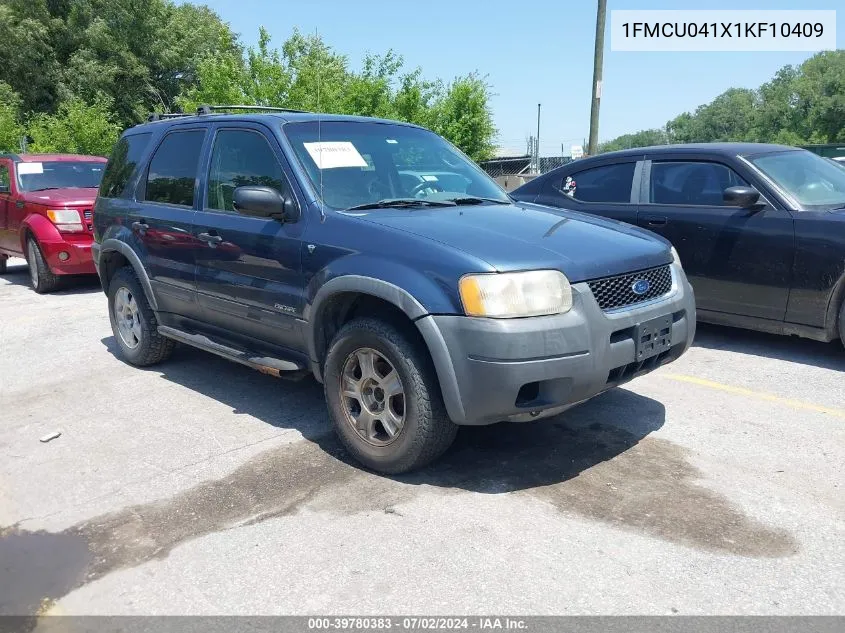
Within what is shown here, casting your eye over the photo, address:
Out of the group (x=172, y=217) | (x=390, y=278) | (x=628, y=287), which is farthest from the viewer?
(x=172, y=217)

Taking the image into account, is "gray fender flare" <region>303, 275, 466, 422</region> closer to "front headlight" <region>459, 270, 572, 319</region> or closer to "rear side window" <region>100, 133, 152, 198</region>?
"front headlight" <region>459, 270, 572, 319</region>

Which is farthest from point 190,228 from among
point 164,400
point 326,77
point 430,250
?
point 326,77

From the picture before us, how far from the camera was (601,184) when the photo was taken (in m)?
6.93

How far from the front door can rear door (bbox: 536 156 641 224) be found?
3.44 m

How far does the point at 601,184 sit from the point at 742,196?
1478 mm

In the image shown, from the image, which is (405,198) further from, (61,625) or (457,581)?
(61,625)

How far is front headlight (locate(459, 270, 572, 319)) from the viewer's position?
10.9ft

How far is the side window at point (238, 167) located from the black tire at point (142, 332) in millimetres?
1263

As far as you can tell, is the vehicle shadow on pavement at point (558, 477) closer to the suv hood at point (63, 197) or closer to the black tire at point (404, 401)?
the black tire at point (404, 401)

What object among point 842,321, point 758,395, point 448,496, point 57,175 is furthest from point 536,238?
point 57,175

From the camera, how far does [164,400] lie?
520 centimetres

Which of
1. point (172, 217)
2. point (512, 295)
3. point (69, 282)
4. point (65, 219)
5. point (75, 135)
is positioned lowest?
point (69, 282)

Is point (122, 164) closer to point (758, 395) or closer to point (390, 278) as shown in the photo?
point (390, 278)

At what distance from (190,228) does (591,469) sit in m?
3.01
